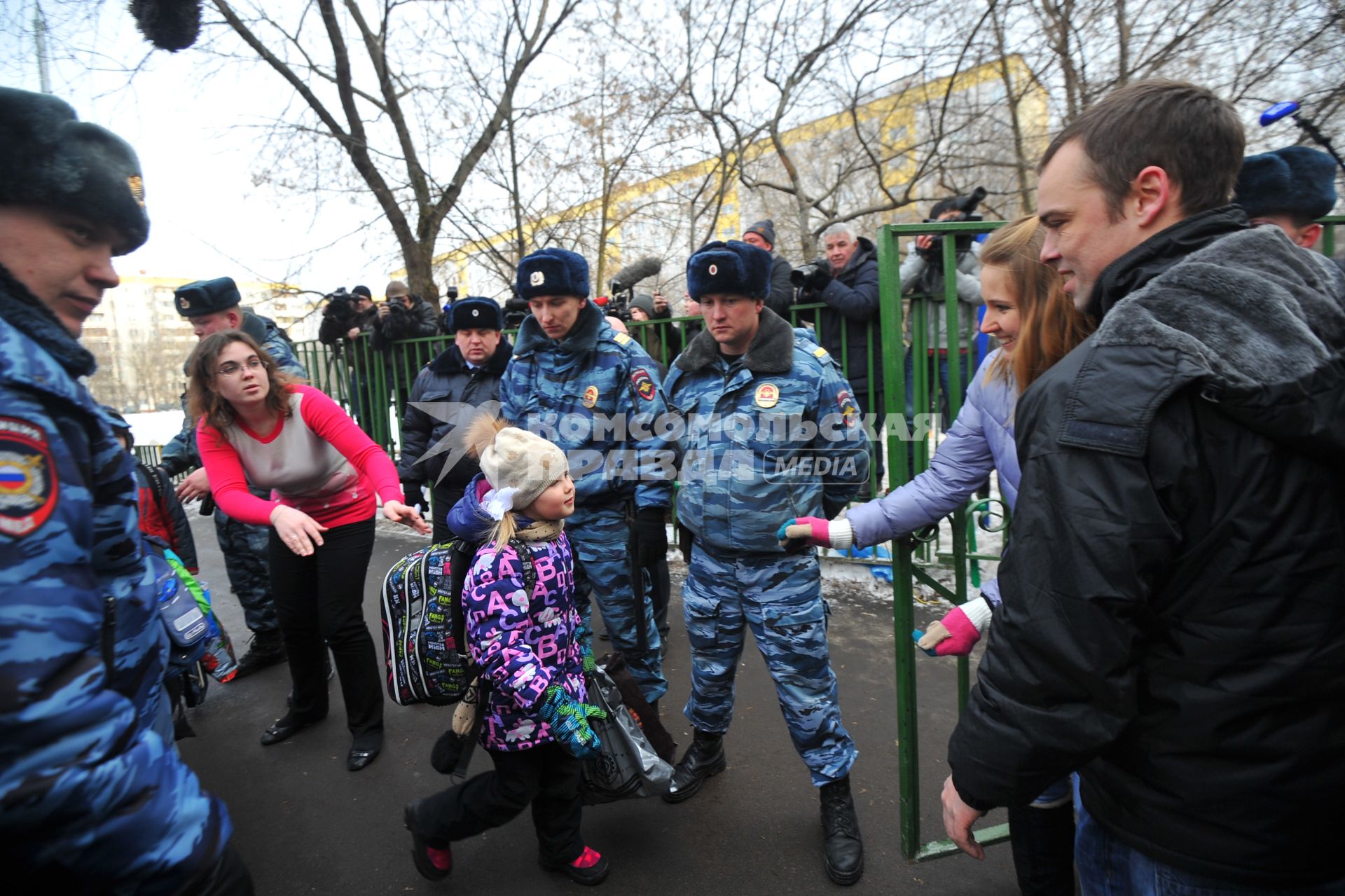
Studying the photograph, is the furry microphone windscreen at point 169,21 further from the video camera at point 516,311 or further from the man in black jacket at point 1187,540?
the video camera at point 516,311

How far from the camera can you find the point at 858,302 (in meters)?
4.65

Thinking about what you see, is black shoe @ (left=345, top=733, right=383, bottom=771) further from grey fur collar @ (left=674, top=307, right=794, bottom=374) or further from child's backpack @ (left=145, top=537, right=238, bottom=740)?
grey fur collar @ (left=674, top=307, right=794, bottom=374)

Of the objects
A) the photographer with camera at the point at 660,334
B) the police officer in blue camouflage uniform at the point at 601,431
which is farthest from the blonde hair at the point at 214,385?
the photographer with camera at the point at 660,334

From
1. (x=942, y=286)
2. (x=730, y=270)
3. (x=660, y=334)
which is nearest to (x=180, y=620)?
(x=730, y=270)

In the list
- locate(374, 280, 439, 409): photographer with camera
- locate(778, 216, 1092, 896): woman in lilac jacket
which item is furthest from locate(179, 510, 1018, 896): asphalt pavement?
locate(374, 280, 439, 409): photographer with camera

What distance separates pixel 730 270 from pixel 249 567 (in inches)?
134

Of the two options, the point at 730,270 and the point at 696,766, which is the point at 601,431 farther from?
the point at 696,766

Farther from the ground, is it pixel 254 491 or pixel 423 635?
pixel 254 491

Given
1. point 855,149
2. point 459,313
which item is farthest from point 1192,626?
point 855,149

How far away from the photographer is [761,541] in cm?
255

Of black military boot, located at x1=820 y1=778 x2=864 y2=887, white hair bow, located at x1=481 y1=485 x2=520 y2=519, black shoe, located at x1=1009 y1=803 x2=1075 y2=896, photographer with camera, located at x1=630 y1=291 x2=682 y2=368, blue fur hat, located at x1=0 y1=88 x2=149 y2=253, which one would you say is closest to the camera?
blue fur hat, located at x1=0 y1=88 x2=149 y2=253

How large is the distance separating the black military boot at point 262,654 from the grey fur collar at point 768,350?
3223 millimetres

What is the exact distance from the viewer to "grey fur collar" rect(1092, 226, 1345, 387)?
3.15 feet

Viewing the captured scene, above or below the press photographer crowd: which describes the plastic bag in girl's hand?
below
